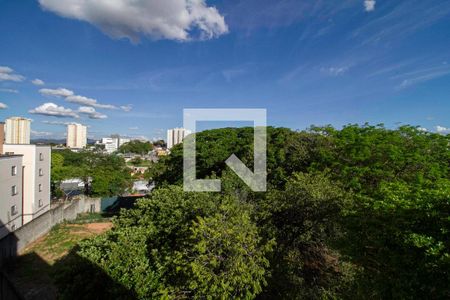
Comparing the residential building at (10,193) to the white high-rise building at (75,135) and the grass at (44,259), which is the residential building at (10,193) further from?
the white high-rise building at (75,135)

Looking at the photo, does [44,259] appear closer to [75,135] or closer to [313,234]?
[313,234]

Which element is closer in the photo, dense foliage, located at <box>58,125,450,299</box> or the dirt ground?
dense foliage, located at <box>58,125,450,299</box>

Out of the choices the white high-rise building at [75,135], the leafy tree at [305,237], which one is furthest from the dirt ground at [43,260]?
the white high-rise building at [75,135]

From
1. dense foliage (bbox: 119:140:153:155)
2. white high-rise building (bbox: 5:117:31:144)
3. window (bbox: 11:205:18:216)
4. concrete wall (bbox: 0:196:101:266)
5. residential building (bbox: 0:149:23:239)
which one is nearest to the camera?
concrete wall (bbox: 0:196:101:266)

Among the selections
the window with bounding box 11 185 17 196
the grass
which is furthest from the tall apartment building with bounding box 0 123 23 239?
the grass

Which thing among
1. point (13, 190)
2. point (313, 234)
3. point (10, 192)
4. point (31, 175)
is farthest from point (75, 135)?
point (313, 234)

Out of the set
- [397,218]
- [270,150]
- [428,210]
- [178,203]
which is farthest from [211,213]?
[270,150]

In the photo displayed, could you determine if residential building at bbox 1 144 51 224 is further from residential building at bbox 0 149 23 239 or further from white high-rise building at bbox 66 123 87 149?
white high-rise building at bbox 66 123 87 149
